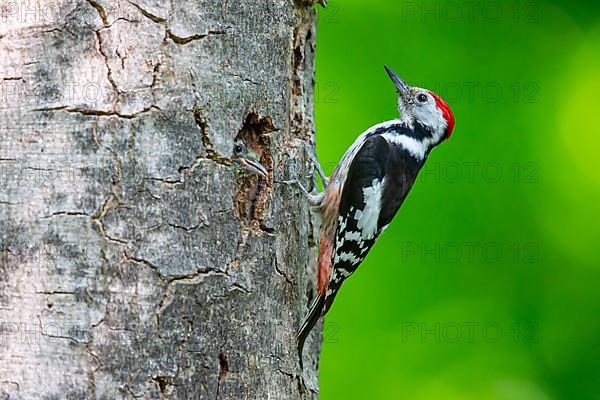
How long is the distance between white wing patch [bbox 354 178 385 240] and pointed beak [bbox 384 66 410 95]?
576 millimetres

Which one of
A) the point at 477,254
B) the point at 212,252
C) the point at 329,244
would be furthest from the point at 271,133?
the point at 477,254

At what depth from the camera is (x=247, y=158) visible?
2.95 metres

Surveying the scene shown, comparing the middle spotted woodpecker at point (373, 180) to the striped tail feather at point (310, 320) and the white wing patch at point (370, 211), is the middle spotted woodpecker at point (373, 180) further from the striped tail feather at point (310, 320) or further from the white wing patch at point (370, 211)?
the striped tail feather at point (310, 320)

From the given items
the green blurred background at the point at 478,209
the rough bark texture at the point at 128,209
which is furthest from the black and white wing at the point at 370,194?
the rough bark texture at the point at 128,209

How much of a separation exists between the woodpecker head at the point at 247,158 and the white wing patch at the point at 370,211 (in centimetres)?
124

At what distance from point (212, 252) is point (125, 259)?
284 mm

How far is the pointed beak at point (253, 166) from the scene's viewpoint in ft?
9.50

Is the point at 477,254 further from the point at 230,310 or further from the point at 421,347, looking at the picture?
the point at 230,310

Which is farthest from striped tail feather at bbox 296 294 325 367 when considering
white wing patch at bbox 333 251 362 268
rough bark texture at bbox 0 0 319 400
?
white wing patch at bbox 333 251 362 268

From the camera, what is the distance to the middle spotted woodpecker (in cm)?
401

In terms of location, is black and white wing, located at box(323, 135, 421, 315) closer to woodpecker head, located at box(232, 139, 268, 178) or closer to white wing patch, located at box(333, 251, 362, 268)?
white wing patch, located at box(333, 251, 362, 268)

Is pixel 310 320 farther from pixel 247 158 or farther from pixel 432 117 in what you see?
pixel 432 117

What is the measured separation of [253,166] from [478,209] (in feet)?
6.11

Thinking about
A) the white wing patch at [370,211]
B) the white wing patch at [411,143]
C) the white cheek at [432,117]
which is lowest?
the white wing patch at [370,211]
